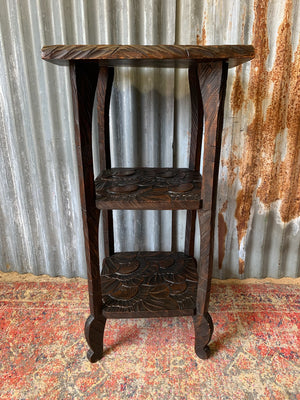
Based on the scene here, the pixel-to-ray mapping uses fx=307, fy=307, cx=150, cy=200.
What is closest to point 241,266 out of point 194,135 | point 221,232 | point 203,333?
point 221,232

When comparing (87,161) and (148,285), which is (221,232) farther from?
(87,161)

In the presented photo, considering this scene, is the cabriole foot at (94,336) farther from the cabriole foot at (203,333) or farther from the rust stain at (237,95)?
the rust stain at (237,95)

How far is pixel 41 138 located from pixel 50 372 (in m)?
1.25

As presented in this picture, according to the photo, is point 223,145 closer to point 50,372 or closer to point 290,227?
point 290,227

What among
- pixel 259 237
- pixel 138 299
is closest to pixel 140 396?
pixel 138 299

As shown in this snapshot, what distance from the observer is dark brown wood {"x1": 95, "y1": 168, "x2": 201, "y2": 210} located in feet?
4.07

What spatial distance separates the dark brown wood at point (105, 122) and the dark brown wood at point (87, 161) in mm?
218

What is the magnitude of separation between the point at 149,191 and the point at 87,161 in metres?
0.30

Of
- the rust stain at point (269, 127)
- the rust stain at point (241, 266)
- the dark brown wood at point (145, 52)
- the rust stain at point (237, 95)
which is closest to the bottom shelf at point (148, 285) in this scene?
the rust stain at point (241, 266)

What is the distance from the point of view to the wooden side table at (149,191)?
1007 mm

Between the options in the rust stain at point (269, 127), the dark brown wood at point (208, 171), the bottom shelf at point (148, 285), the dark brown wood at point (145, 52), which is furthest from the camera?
the rust stain at point (269, 127)

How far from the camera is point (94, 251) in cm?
135

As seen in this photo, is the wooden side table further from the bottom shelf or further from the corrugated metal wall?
the corrugated metal wall

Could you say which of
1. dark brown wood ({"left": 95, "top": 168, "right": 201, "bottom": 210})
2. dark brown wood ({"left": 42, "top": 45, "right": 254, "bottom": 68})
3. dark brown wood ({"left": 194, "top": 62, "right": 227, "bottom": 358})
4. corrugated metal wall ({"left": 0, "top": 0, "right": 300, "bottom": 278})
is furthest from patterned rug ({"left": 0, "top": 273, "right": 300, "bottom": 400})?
dark brown wood ({"left": 42, "top": 45, "right": 254, "bottom": 68})
